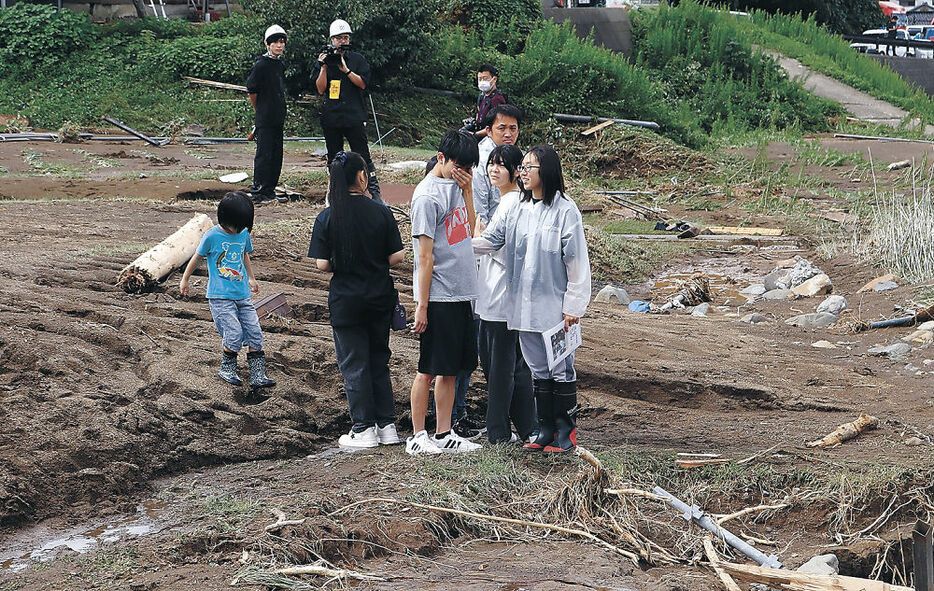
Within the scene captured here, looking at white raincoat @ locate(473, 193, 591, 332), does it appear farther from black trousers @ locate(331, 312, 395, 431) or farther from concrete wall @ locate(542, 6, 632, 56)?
concrete wall @ locate(542, 6, 632, 56)

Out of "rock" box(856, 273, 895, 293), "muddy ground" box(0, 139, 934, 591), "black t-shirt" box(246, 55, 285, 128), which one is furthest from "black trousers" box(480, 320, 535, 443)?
"black t-shirt" box(246, 55, 285, 128)

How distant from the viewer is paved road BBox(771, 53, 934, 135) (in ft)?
83.9

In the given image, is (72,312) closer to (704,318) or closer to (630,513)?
(630,513)

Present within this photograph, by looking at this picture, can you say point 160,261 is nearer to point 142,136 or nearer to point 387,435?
point 387,435

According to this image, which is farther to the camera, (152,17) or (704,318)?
(152,17)

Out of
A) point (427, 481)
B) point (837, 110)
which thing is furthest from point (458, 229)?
point (837, 110)

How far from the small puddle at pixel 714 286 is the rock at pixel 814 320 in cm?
120

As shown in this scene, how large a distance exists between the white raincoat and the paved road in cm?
2171

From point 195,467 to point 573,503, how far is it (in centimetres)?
210

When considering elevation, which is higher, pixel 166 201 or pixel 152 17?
pixel 152 17

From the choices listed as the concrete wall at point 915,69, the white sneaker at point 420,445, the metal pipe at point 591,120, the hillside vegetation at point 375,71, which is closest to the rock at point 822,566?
the white sneaker at point 420,445

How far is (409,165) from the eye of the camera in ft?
51.0

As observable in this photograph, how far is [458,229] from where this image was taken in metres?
5.73

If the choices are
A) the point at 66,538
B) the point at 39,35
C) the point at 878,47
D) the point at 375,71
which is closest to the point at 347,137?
the point at 66,538
